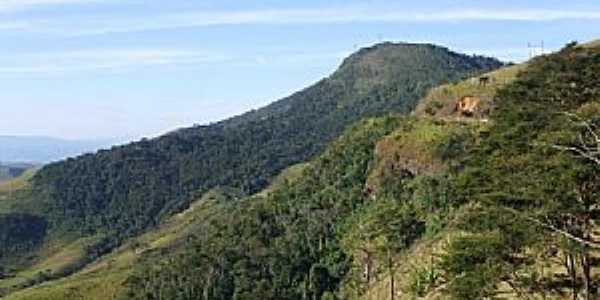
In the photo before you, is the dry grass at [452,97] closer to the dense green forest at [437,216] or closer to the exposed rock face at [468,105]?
the dense green forest at [437,216]

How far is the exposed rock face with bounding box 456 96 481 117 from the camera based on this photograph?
13400cm

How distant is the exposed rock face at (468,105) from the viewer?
440 ft

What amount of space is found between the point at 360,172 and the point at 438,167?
731 inches

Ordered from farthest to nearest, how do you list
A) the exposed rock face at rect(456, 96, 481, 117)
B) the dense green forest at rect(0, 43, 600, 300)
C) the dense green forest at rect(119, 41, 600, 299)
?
the exposed rock face at rect(456, 96, 481, 117), the dense green forest at rect(0, 43, 600, 300), the dense green forest at rect(119, 41, 600, 299)

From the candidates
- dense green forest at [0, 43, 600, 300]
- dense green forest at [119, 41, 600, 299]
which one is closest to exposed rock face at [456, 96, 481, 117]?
dense green forest at [0, 43, 600, 300]

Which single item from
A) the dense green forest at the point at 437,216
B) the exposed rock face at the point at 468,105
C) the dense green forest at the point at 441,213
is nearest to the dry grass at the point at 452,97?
Answer: the dense green forest at the point at 437,216

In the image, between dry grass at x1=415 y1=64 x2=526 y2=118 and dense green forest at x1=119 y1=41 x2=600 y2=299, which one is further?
dry grass at x1=415 y1=64 x2=526 y2=118

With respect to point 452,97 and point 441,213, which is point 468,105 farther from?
point 441,213

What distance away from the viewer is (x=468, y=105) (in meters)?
136

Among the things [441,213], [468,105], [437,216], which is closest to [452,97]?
[468,105]

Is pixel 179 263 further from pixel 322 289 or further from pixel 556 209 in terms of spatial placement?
pixel 556 209

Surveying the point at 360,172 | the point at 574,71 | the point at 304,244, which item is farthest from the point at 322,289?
the point at 574,71

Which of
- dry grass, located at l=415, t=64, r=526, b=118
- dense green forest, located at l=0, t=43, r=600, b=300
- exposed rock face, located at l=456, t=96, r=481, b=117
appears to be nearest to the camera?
dense green forest, located at l=0, t=43, r=600, b=300

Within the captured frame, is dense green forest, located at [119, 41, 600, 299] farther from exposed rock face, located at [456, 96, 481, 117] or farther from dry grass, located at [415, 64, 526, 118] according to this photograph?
exposed rock face, located at [456, 96, 481, 117]
